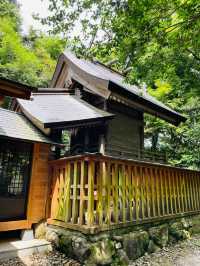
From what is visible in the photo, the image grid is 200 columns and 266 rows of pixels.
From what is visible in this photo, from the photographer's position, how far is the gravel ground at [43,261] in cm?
417

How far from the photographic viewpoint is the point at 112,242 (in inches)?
178

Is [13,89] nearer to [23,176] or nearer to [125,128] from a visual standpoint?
[23,176]

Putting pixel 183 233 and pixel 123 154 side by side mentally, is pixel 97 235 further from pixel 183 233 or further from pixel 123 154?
pixel 123 154

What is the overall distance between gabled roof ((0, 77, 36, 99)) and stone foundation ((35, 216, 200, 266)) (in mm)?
3019

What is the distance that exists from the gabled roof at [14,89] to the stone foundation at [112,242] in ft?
9.90

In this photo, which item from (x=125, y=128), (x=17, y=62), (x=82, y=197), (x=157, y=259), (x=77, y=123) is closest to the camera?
(x=82, y=197)

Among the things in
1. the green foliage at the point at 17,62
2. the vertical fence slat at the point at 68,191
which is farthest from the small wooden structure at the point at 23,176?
the green foliage at the point at 17,62

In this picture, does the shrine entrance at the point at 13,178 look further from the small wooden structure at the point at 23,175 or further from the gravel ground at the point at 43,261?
the gravel ground at the point at 43,261

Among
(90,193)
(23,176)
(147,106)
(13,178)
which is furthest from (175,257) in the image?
(147,106)

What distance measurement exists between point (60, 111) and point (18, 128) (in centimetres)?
159

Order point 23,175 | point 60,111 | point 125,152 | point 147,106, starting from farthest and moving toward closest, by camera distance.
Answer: point 147,106 < point 125,152 < point 60,111 < point 23,175

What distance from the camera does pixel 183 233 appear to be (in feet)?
21.3

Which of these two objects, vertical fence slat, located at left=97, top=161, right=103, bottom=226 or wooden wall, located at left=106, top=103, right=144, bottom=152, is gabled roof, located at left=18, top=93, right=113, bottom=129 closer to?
wooden wall, located at left=106, top=103, right=144, bottom=152

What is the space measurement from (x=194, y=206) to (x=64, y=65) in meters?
8.03
